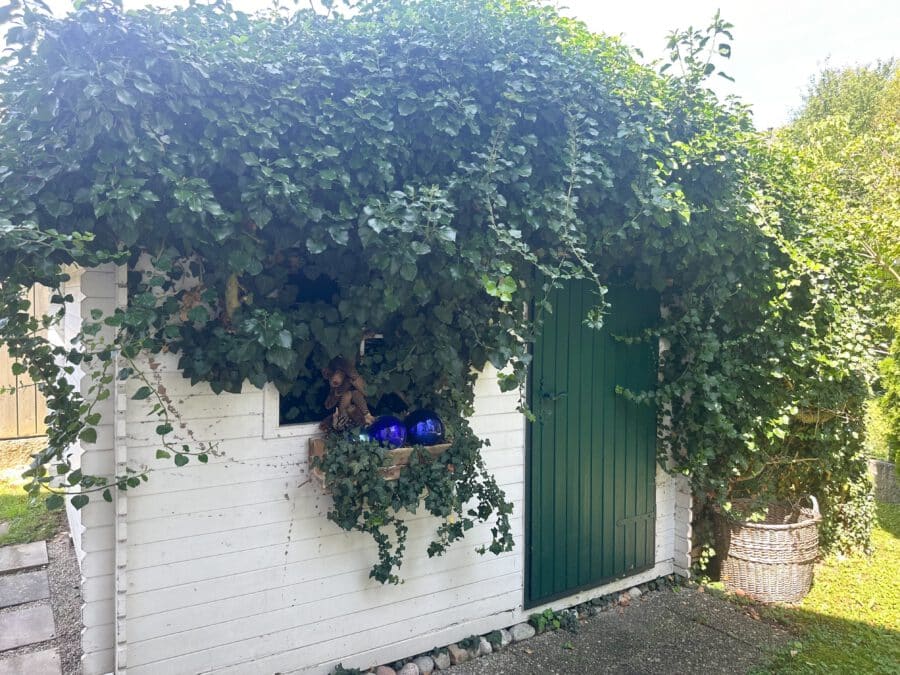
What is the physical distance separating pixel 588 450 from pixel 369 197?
77.8 inches

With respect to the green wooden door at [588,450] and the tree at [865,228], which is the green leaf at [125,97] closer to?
the green wooden door at [588,450]

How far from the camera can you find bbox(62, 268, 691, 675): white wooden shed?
193 cm

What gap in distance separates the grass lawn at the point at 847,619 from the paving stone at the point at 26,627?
11.5 ft

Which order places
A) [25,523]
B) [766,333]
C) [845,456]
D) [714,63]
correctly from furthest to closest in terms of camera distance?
1. [25,523]
2. [845,456]
3. [766,333]
4. [714,63]

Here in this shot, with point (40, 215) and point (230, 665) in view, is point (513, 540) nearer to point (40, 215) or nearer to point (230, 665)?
point (230, 665)

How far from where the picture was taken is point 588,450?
3.15m

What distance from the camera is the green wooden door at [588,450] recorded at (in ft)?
9.64

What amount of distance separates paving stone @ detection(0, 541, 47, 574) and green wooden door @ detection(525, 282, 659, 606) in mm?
3061

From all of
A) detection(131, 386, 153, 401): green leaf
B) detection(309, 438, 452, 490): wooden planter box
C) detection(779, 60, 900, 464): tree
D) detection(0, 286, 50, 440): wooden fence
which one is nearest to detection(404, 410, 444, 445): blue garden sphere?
detection(309, 438, 452, 490): wooden planter box

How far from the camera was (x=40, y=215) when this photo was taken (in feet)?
5.54

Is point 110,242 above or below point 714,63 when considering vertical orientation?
below

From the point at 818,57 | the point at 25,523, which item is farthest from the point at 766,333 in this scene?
the point at 818,57

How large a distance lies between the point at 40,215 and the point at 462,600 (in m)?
2.37

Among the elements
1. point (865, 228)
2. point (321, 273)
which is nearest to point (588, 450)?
point (321, 273)
